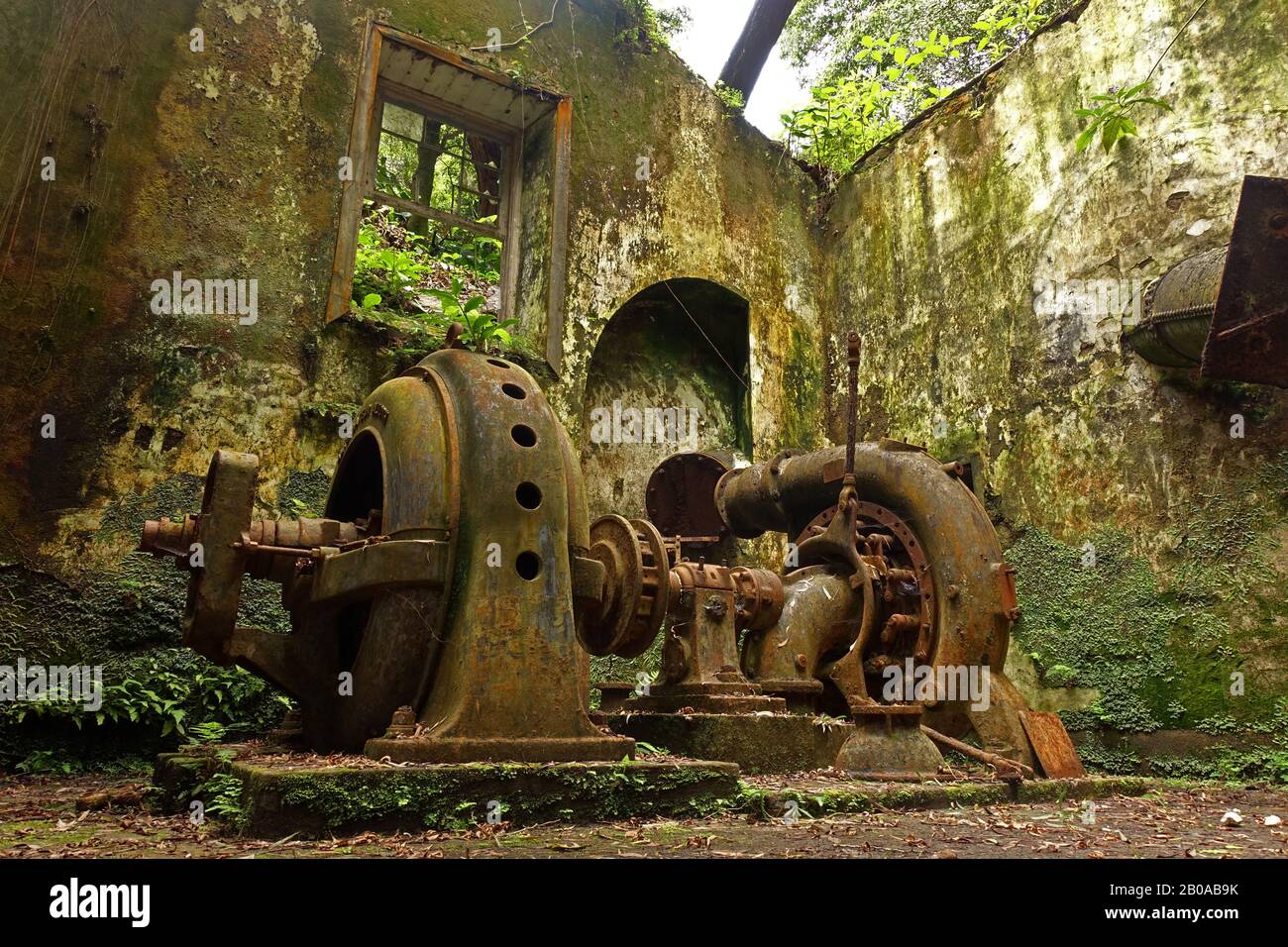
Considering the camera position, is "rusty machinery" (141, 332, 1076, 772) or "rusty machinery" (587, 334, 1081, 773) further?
"rusty machinery" (587, 334, 1081, 773)

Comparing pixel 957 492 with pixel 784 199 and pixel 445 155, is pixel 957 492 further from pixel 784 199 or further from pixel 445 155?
pixel 445 155

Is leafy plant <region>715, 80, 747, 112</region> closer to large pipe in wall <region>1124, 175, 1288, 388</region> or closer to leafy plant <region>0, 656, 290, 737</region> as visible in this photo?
large pipe in wall <region>1124, 175, 1288, 388</region>

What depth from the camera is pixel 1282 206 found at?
4.53 metres

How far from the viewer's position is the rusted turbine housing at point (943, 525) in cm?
502

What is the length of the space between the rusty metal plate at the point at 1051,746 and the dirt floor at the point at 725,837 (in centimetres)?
55

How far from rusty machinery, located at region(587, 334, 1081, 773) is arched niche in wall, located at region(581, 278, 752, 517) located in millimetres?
2614

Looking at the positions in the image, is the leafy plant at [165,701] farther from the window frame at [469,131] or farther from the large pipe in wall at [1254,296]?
the large pipe in wall at [1254,296]

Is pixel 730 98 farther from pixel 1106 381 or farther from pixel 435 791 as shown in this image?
pixel 435 791

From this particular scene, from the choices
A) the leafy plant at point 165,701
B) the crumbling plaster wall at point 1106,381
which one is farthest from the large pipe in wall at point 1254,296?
the leafy plant at point 165,701

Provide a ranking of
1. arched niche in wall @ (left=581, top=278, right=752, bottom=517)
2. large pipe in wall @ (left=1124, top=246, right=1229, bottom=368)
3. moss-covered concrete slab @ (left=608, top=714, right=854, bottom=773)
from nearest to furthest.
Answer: moss-covered concrete slab @ (left=608, top=714, right=854, bottom=773) < large pipe in wall @ (left=1124, top=246, right=1229, bottom=368) < arched niche in wall @ (left=581, top=278, right=752, bottom=517)

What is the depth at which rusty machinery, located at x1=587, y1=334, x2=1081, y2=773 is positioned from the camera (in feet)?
15.5

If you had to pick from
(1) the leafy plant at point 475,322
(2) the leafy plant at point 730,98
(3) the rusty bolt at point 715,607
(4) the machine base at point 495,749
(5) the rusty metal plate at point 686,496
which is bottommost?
(4) the machine base at point 495,749

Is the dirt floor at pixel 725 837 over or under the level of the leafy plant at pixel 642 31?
under

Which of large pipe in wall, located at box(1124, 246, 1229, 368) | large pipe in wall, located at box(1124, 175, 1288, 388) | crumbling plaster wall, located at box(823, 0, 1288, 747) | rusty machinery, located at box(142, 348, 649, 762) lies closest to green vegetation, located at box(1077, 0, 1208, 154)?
A: crumbling plaster wall, located at box(823, 0, 1288, 747)
